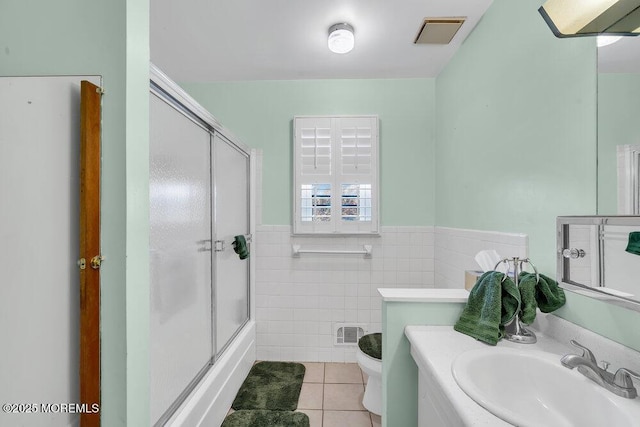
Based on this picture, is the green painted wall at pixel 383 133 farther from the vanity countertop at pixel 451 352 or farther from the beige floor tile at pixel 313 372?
the vanity countertop at pixel 451 352

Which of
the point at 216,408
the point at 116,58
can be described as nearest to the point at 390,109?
the point at 116,58

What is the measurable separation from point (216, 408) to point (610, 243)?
1781 mm

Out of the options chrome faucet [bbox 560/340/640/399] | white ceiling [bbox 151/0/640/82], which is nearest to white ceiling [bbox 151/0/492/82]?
white ceiling [bbox 151/0/640/82]

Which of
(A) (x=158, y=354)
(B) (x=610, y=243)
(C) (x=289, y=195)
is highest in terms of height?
(C) (x=289, y=195)

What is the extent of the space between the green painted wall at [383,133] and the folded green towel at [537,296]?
1252mm

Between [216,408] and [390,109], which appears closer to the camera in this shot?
[216,408]

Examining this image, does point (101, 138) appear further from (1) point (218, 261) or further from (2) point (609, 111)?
(2) point (609, 111)

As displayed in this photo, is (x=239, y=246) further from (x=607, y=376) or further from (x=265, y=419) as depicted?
(x=607, y=376)

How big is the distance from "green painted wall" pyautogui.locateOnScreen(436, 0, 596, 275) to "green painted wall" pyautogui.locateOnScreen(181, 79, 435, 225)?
1.07 ft

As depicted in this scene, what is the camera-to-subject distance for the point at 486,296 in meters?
1.05

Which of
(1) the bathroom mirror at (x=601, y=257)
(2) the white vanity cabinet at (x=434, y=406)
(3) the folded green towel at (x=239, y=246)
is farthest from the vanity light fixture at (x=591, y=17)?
(3) the folded green towel at (x=239, y=246)

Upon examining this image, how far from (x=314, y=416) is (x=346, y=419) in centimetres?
19

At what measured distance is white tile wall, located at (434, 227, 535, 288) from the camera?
1.32m

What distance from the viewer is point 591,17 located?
943mm
